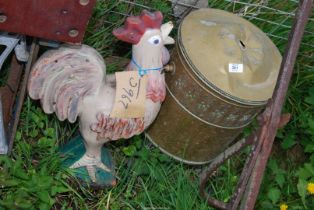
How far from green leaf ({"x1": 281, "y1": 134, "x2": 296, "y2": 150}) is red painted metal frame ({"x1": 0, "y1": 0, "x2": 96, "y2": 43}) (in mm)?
1276

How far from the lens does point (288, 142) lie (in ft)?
9.72

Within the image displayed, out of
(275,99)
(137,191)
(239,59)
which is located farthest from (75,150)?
(275,99)

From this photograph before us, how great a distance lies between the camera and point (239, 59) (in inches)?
94.1

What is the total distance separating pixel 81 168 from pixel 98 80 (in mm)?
466

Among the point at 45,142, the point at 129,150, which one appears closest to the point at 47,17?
the point at 45,142

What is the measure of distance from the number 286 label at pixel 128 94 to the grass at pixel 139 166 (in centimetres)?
38

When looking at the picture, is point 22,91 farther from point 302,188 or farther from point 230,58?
point 302,188

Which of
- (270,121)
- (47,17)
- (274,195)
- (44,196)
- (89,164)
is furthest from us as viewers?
(274,195)

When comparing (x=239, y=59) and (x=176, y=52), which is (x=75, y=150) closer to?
(x=176, y=52)

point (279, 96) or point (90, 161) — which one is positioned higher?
point (279, 96)

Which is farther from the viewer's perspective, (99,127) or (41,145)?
(41,145)

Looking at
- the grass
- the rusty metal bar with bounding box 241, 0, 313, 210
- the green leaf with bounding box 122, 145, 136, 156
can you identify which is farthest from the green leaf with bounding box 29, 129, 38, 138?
the rusty metal bar with bounding box 241, 0, 313, 210

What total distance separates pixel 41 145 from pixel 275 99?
106 centimetres

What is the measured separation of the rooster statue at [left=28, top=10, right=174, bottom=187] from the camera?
88.0 inches
